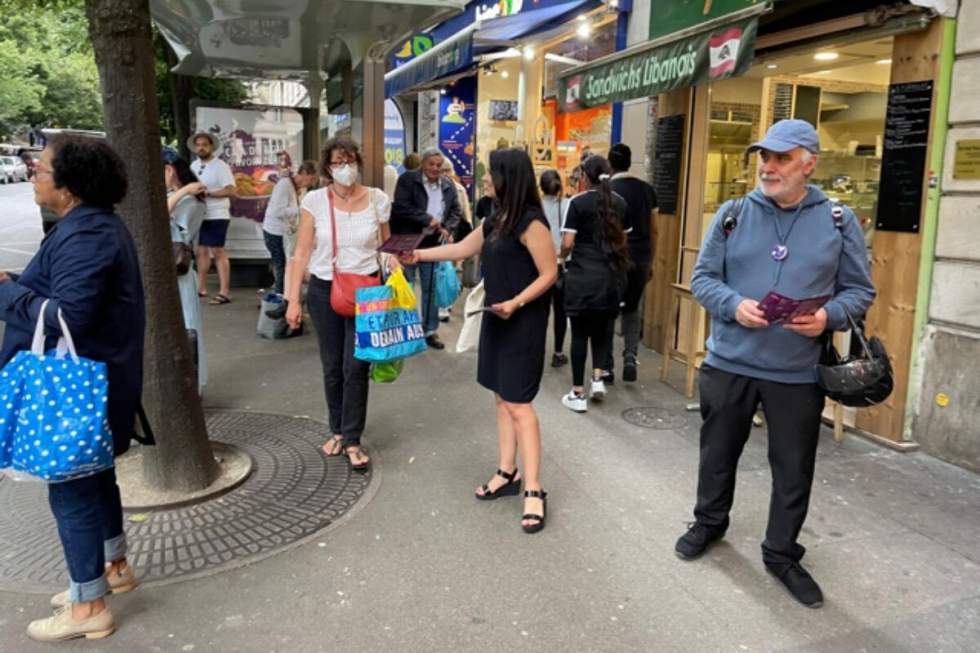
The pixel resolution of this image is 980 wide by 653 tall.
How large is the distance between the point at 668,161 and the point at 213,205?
17.4ft

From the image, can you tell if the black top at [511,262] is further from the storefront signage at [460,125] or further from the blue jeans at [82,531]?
the storefront signage at [460,125]

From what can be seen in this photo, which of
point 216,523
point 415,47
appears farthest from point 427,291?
point 415,47

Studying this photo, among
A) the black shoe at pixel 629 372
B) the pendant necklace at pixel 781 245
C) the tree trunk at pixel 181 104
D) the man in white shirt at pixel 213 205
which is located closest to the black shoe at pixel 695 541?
the pendant necklace at pixel 781 245

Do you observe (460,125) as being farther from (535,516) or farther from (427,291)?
(535,516)

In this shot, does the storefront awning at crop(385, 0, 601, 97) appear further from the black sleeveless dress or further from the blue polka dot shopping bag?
the blue polka dot shopping bag

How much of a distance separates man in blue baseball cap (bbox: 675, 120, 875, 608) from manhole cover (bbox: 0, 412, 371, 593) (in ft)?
6.60

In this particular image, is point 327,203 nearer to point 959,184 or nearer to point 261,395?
point 261,395

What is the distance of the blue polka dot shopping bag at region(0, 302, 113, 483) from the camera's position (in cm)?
249

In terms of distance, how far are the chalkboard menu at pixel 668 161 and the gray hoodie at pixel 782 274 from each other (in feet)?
12.9

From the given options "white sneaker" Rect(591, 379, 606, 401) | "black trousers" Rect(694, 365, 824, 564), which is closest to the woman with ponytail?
"white sneaker" Rect(591, 379, 606, 401)

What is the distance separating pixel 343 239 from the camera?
4246 mm

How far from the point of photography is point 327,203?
4.26 m

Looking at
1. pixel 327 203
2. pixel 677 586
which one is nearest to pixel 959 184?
pixel 677 586

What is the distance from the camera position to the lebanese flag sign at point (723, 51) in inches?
193
